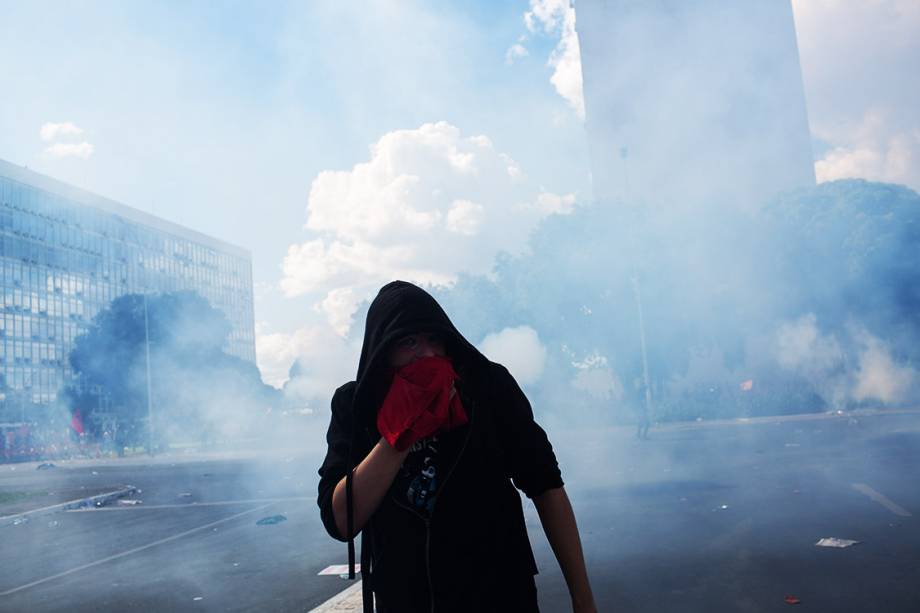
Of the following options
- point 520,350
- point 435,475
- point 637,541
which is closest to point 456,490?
point 435,475

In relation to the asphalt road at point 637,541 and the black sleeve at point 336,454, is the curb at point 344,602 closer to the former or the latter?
the asphalt road at point 637,541

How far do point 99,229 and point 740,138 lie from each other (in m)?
23.1

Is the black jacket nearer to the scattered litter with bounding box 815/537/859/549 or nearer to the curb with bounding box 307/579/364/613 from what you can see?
the curb with bounding box 307/579/364/613

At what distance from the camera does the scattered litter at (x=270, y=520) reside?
29.7 ft

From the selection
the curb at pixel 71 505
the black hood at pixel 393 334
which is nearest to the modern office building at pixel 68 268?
the curb at pixel 71 505

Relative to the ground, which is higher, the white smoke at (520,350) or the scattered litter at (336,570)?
the white smoke at (520,350)

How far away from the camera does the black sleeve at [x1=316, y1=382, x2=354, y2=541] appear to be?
1.52m

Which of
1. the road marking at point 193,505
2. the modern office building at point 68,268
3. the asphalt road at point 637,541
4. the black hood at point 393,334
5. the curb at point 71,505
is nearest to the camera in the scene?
the black hood at point 393,334

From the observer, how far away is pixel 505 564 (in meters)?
1.50

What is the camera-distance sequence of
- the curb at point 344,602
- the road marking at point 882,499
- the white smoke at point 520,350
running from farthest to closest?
the white smoke at point 520,350 → the road marking at point 882,499 → the curb at point 344,602

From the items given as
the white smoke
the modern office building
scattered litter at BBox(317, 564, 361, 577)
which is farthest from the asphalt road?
the modern office building

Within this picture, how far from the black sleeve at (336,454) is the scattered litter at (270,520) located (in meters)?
8.06

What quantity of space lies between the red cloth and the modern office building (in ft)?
51.1

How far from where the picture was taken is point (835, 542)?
571 centimetres
